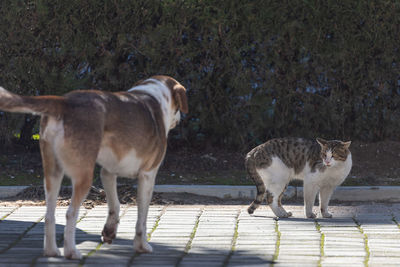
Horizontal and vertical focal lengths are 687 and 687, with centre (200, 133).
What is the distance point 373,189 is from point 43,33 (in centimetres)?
508

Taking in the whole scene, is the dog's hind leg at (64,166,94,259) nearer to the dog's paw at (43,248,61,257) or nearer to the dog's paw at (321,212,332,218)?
the dog's paw at (43,248,61,257)

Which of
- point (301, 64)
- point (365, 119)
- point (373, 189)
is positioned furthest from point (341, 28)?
point (373, 189)

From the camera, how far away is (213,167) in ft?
33.4

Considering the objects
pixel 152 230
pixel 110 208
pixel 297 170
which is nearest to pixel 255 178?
pixel 297 170

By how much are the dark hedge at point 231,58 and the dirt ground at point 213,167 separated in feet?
0.89

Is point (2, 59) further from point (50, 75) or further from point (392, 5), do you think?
point (392, 5)

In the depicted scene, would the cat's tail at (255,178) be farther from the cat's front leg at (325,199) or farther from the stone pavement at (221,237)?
the cat's front leg at (325,199)

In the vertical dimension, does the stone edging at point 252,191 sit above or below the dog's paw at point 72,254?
below

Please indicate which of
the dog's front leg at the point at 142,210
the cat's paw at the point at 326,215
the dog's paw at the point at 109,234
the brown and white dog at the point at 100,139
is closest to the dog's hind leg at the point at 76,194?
the brown and white dog at the point at 100,139

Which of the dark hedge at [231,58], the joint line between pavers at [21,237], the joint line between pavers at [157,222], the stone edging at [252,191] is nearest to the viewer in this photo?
the joint line between pavers at [21,237]

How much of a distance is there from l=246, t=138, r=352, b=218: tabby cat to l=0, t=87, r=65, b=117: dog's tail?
3.10 meters

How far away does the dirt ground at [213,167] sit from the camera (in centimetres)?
938

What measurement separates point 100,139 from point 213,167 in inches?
204

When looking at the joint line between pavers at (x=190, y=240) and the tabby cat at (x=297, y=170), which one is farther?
the tabby cat at (x=297, y=170)
